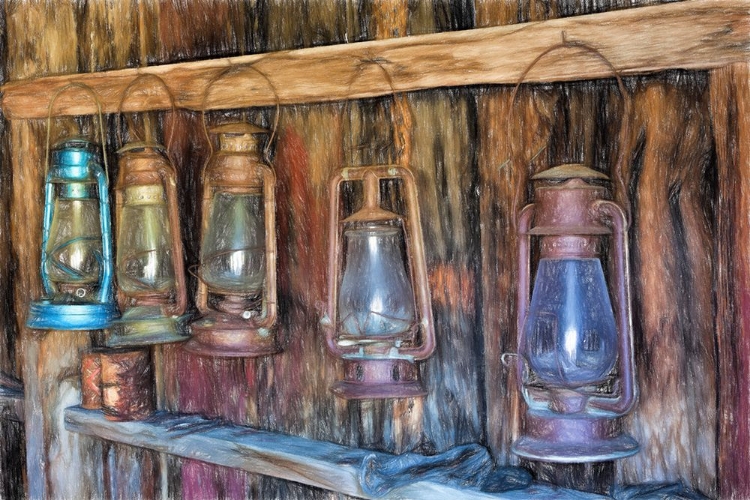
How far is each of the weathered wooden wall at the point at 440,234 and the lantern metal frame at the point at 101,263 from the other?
0.20m

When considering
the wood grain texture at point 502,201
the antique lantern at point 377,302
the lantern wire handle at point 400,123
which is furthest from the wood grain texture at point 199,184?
the wood grain texture at point 502,201

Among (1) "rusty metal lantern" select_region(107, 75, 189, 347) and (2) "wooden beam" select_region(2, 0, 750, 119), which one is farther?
(1) "rusty metal lantern" select_region(107, 75, 189, 347)

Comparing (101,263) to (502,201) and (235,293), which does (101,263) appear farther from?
(502,201)

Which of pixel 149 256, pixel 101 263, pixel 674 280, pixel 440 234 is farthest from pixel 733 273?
pixel 101 263

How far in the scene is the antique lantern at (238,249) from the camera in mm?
1546

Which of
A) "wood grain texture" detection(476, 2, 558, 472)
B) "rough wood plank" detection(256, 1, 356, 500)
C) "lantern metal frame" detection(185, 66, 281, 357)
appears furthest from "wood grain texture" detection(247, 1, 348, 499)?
"wood grain texture" detection(476, 2, 558, 472)

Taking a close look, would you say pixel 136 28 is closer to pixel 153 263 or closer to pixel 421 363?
pixel 153 263

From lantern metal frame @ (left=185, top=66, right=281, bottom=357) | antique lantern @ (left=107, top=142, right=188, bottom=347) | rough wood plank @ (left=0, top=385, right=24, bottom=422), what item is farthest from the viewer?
rough wood plank @ (left=0, top=385, right=24, bottom=422)

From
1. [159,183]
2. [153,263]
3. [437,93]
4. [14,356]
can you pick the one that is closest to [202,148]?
[159,183]

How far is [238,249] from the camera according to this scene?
156 cm

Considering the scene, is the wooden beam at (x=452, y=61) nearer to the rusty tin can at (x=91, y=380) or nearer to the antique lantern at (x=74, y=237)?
the antique lantern at (x=74, y=237)

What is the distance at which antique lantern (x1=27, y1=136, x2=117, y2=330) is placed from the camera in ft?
5.55

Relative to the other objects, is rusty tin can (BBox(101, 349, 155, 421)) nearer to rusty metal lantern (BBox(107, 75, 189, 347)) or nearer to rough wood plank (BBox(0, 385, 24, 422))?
rusty metal lantern (BBox(107, 75, 189, 347))

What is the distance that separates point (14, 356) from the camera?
7.53 feet
